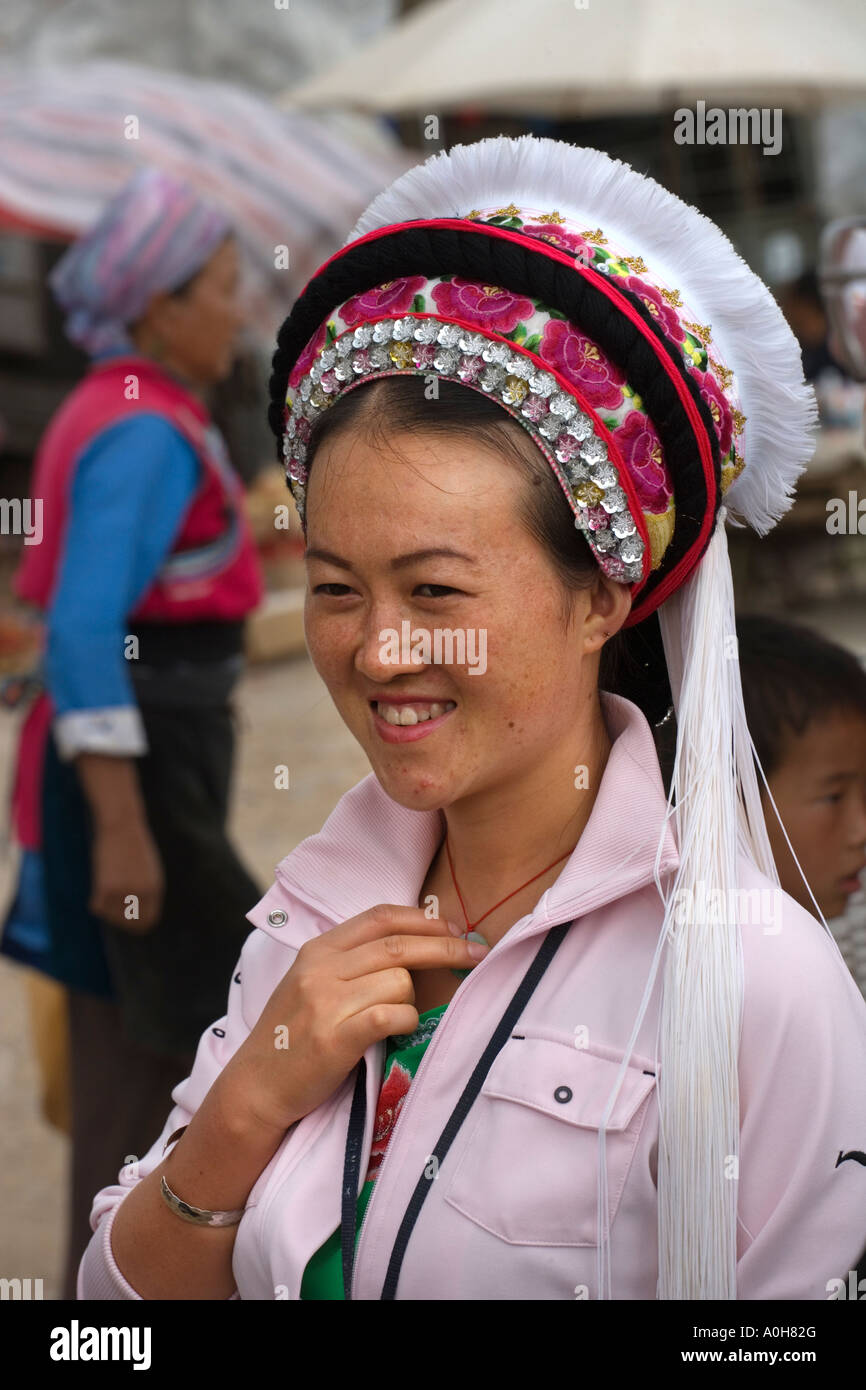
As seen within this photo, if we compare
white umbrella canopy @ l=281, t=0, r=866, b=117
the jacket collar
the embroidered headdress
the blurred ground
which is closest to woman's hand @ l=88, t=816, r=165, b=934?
the blurred ground

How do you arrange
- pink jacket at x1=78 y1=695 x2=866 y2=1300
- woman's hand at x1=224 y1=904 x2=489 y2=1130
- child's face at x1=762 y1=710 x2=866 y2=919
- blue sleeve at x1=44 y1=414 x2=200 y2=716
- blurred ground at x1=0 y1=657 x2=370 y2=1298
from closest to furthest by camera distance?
1. pink jacket at x1=78 y1=695 x2=866 y2=1300
2. woman's hand at x1=224 y1=904 x2=489 y2=1130
3. child's face at x1=762 y1=710 x2=866 y2=919
4. blue sleeve at x1=44 y1=414 x2=200 y2=716
5. blurred ground at x1=0 y1=657 x2=370 y2=1298

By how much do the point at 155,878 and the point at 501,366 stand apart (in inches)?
83.3

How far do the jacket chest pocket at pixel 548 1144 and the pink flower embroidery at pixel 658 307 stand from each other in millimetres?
672

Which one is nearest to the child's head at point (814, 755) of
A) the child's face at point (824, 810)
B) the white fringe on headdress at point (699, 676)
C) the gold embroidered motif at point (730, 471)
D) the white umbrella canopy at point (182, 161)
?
the child's face at point (824, 810)

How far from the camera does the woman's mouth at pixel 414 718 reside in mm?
1383

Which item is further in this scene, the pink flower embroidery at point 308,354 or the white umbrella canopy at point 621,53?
the white umbrella canopy at point 621,53

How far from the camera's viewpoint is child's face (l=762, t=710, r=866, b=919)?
193 centimetres

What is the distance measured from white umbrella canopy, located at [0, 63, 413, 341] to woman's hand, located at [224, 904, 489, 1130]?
253 inches

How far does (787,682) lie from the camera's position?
1.98 meters

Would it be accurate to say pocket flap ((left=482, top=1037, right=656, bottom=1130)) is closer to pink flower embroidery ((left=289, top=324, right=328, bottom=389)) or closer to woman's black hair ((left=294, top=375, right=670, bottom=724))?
woman's black hair ((left=294, top=375, right=670, bottom=724))

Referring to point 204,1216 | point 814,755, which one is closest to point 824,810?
point 814,755

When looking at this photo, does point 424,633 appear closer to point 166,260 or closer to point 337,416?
point 337,416

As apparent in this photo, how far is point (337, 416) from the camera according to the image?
4.62 feet

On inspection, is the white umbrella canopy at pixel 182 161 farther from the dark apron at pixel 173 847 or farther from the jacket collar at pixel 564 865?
the jacket collar at pixel 564 865
